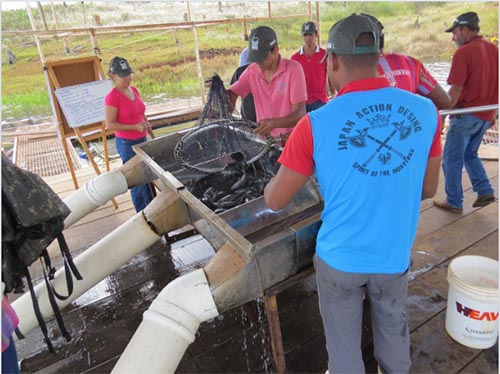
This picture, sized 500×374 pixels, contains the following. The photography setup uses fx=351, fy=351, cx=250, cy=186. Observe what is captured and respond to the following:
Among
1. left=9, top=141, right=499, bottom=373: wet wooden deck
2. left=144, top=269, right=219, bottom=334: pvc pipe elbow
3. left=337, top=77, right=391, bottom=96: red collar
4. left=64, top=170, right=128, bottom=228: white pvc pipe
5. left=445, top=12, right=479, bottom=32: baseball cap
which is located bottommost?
left=9, top=141, right=499, bottom=373: wet wooden deck

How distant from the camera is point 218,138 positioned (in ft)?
9.35

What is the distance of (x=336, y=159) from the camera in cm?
122

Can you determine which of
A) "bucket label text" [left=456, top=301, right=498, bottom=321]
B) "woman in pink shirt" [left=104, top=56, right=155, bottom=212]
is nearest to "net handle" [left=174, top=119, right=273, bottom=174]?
"woman in pink shirt" [left=104, top=56, right=155, bottom=212]

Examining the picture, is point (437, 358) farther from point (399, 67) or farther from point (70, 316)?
point (70, 316)

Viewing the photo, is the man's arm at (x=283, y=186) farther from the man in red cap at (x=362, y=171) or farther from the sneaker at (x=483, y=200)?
the sneaker at (x=483, y=200)

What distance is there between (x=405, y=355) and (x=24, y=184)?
1728 mm

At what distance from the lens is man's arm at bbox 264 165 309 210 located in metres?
1.32

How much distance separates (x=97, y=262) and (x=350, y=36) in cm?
200

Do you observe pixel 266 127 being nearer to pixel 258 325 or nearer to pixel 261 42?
pixel 261 42

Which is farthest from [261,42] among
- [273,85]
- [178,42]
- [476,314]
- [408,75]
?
[178,42]

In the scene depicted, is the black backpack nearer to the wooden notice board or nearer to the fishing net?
the fishing net

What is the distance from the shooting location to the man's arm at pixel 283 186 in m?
1.32

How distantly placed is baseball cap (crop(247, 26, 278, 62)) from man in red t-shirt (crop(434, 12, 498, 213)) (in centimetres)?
153

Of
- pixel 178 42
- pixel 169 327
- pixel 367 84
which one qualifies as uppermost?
pixel 178 42
